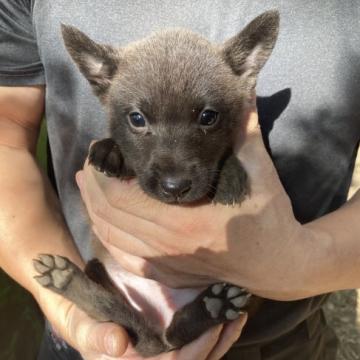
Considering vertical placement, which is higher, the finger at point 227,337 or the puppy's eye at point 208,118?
the puppy's eye at point 208,118

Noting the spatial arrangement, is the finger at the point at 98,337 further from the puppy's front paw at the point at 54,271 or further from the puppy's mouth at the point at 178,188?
the puppy's mouth at the point at 178,188

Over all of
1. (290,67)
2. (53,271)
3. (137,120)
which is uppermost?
(290,67)

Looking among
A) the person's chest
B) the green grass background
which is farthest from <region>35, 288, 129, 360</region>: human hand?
the green grass background

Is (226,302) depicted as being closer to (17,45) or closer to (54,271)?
(54,271)

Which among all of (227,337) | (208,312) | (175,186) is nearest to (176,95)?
(175,186)

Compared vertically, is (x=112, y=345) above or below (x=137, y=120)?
below

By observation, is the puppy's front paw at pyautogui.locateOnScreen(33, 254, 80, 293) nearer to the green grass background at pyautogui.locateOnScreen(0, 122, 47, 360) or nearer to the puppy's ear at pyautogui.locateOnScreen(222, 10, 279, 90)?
the puppy's ear at pyautogui.locateOnScreen(222, 10, 279, 90)

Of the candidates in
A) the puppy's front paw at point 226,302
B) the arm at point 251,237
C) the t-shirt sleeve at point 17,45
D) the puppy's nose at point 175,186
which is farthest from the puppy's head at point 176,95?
the puppy's front paw at point 226,302

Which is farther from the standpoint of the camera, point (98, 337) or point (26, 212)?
point (26, 212)
